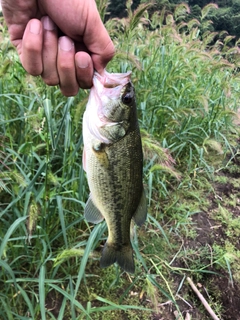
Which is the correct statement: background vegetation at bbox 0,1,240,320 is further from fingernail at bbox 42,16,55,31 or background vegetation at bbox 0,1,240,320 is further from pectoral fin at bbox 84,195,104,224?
fingernail at bbox 42,16,55,31

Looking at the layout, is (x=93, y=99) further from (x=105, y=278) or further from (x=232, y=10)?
(x=232, y=10)

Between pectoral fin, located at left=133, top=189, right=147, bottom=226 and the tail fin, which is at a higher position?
pectoral fin, located at left=133, top=189, right=147, bottom=226

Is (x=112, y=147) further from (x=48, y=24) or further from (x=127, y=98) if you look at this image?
(x=48, y=24)

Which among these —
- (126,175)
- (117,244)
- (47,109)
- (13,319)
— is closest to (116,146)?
(126,175)

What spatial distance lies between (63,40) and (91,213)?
31.5 inches

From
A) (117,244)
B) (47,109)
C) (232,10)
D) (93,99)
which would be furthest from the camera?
(232,10)

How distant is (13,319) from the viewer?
69.6 inches

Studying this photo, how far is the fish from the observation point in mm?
1354

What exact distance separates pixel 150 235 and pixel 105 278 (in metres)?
0.63

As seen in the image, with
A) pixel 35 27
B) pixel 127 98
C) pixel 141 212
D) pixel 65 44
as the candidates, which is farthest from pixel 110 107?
pixel 141 212

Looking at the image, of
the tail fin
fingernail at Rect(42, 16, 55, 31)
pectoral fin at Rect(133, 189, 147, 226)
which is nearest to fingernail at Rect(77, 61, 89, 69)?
fingernail at Rect(42, 16, 55, 31)

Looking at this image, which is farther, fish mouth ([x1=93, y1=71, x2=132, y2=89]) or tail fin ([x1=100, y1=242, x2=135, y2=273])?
tail fin ([x1=100, y1=242, x2=135, y2=273])

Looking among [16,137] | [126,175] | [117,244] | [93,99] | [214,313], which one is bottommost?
[214,313]

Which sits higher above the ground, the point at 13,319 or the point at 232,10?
the point at 13,319
